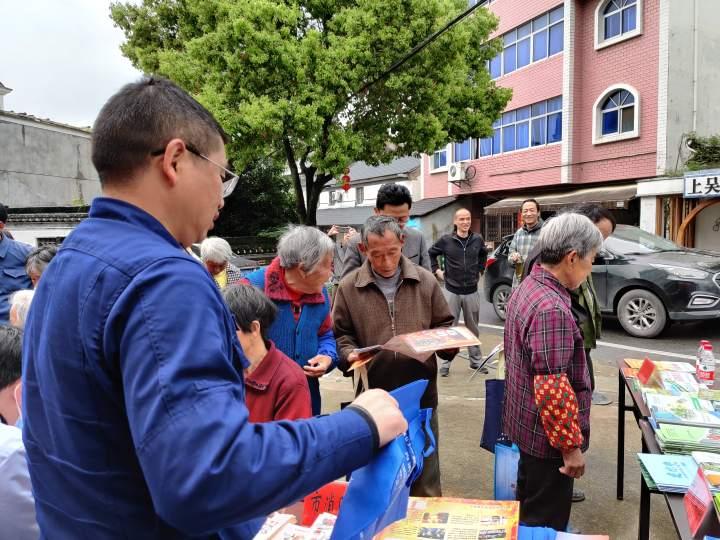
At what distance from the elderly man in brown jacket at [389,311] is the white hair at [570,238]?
2.69 ft

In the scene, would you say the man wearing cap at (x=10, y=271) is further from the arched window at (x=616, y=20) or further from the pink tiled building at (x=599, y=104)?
the arched window at (x=616, y=20)

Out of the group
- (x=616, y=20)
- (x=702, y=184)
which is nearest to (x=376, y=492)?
(x=702, y=184)

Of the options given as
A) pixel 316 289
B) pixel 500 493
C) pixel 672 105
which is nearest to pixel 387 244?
pixel 316 289

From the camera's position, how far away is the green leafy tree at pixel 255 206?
687 inches

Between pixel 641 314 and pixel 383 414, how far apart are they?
25.1ft

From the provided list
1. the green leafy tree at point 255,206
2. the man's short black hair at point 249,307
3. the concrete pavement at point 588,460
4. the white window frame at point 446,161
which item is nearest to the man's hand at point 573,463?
the concrete pavement at point 588,460

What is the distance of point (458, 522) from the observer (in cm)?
172

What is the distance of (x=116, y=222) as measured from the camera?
0.92m

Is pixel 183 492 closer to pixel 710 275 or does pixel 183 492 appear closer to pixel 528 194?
pixel 710 275

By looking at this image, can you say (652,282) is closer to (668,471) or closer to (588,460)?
(588,460)

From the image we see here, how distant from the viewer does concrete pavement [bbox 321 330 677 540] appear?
9.82ft

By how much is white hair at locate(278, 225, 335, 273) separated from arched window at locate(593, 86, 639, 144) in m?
15.0

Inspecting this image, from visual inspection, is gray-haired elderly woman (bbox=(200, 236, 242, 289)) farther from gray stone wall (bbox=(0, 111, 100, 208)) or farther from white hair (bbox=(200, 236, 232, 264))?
gray stone wall (bbox=(0, 111, 100, 208))

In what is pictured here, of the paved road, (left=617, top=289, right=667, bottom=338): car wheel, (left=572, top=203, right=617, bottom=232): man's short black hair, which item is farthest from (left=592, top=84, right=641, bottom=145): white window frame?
(left=572, top=203, right=617, bottom=232): man's short black hair
